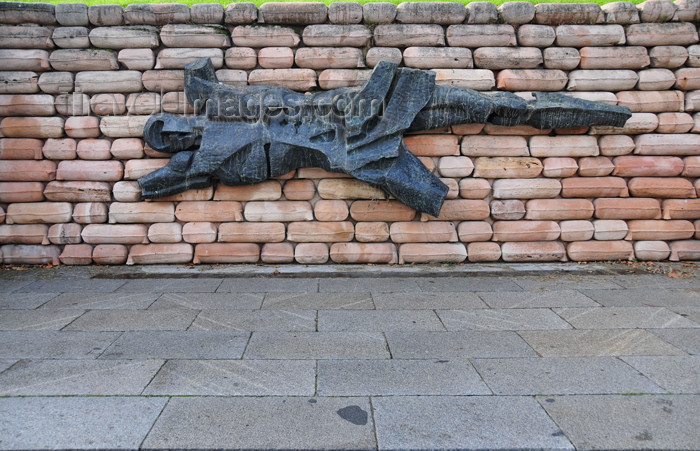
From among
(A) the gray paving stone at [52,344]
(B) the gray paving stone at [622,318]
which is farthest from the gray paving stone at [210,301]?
(B) the gray paving stone at [622,318]

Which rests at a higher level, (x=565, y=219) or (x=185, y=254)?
(x=565, y=219)

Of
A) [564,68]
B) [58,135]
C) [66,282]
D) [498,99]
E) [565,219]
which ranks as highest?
[564,68]

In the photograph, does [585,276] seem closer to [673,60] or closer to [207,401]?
[673,60]

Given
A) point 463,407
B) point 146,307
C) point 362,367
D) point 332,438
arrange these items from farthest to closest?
1. point 146,307
2. point 362,367
3. point 463,407
4. point 332,438

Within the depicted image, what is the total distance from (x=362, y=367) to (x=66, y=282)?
167 inches

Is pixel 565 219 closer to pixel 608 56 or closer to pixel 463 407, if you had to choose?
pixel 608 56

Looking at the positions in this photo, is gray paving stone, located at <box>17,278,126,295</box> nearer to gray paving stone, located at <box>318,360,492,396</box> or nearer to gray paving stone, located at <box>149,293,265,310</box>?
gray paving stone, located at <box>149,293,265,310</box>

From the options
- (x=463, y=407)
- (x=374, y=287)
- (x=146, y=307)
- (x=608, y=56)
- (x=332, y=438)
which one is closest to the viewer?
(x=332, y=438)

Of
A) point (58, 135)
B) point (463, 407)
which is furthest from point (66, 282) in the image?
point (463, 407)

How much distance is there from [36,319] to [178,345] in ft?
5.54

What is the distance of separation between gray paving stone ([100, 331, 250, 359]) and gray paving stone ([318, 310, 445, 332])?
0.83 meters

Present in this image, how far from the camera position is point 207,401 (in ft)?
9.25

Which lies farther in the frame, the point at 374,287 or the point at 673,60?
the point at 673,60

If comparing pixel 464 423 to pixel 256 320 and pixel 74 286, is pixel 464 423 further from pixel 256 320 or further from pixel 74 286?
pixel 74 286
